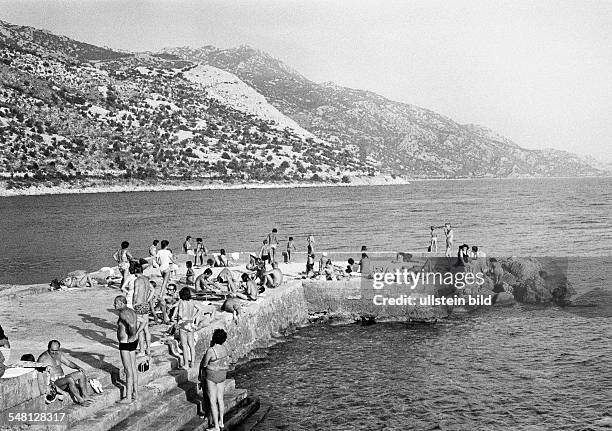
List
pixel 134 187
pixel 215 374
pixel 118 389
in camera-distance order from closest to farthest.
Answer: pixel 215 374
pixel 118 389
pixel 134 187

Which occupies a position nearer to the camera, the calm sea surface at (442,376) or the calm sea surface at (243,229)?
the calm sea surface at (442,376)

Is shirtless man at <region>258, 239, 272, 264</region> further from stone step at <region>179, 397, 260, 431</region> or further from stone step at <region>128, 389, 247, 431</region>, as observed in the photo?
stone step at <region>128, 389, 247, 431</region>

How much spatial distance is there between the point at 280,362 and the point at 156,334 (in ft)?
14.4

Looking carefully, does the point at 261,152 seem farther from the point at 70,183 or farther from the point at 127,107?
the point at 70,183

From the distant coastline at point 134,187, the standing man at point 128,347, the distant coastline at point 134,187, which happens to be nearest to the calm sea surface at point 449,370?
the standing man at point 128,347

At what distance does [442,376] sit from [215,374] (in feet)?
26.5

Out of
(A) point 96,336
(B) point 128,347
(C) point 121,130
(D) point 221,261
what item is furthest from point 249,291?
(C) point 121,130

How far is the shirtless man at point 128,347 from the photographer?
11.4m

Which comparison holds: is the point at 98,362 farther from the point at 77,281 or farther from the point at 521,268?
the point at 521,268

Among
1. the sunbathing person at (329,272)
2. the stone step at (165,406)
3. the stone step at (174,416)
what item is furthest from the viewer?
the sunbathing person at (329,272)

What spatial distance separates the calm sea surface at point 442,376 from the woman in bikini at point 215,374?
2.37m

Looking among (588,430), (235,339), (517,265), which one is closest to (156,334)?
(235,339)

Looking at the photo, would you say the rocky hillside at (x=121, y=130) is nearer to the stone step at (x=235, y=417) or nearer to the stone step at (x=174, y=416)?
the stone step at (x=235, y=417)

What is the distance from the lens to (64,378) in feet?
36.2
